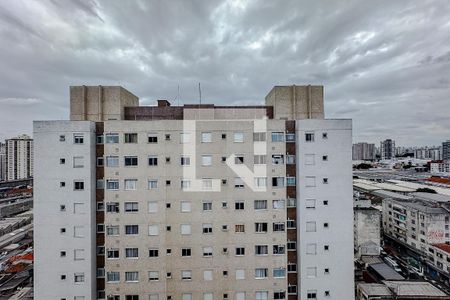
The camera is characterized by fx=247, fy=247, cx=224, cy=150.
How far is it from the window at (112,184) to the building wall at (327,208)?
14.7 metres

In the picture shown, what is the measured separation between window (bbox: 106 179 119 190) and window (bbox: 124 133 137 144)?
328 centimetres

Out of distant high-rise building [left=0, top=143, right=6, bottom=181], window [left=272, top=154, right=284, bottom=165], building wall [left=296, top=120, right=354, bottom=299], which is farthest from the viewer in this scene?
distant high-rise building [left=0, top=143, right=6, bottom=181]

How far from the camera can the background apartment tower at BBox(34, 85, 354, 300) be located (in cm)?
1931

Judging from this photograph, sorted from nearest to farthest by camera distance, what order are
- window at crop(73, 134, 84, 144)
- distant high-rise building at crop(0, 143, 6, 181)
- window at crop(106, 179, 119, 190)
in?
window at crop(73, 134, 84, 144)
window at crop(106, 179, 119, 190)
distant high-rise building at crop(0, 143, 6, 181)

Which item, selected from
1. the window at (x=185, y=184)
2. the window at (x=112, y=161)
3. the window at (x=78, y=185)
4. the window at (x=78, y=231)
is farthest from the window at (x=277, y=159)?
the window at (x=78, y=231)

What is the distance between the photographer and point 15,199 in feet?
315

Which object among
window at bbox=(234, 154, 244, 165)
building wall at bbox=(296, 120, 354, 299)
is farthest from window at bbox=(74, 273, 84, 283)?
building wall at bbox=(296, 120, 354, 299)

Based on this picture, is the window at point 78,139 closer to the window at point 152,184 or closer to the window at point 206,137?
the window at point 152,184

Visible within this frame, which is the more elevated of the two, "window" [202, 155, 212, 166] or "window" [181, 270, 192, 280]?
"window" [202, 155, 212, 166]

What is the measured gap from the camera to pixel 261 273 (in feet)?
65.8

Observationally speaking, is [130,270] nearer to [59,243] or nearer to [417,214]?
[59,243]

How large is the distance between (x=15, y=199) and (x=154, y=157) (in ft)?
358

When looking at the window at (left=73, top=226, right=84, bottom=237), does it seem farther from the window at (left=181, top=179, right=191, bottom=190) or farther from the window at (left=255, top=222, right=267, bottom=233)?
the window at (left=255, top=222, right=267, bottom=233)

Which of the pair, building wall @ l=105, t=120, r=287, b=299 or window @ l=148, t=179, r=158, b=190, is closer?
building wall @ l=105, t=120, r=287, b=299
